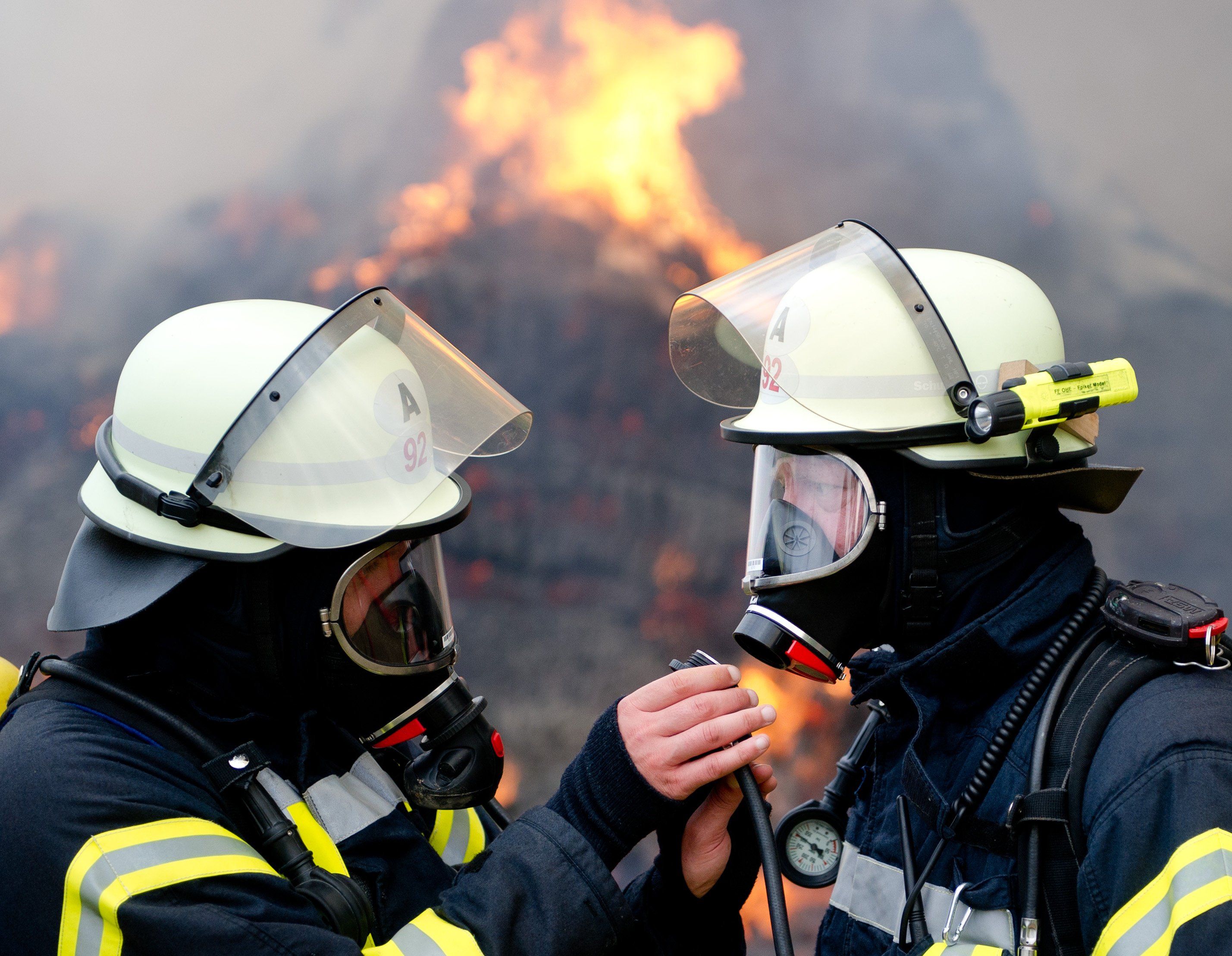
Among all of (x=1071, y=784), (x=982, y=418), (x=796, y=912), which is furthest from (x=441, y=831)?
→ (x=796, y=912)

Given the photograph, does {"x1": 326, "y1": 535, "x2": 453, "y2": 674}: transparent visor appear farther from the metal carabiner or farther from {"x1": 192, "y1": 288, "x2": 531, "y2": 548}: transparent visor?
the metal carabiner

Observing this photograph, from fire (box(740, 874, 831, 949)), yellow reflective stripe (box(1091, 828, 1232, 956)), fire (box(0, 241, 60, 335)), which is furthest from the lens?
fire (box(0, 241, 60, 335))

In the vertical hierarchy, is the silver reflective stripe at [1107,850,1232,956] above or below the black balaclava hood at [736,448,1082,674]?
below

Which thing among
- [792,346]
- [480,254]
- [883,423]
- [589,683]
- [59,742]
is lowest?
[589,683]

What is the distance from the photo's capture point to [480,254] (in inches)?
234

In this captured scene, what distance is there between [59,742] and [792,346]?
70.7 inches

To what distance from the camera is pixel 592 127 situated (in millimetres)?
5879

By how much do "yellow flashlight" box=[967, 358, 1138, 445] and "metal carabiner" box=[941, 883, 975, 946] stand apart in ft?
2.98

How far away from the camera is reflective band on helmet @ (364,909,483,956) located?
184 cm

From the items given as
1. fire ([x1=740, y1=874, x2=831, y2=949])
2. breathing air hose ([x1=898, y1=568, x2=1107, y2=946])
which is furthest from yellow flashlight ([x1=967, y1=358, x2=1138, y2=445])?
fire ([x1=740, y1=874, x2=831, y2=949])

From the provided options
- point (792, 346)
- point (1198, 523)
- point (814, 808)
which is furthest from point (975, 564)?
point (1198, 523)

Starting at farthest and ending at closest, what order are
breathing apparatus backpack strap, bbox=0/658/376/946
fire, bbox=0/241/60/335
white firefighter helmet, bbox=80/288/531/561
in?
fire, bbox=0/241/60/335 → white firefighter helmet, bbox=80/288/531/561 → breathing apparatus backpack strap, bbox=0/658/376/946

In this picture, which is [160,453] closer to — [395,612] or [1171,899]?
[395,612]

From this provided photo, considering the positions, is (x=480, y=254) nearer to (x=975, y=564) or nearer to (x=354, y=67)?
(x=354, y=67)
